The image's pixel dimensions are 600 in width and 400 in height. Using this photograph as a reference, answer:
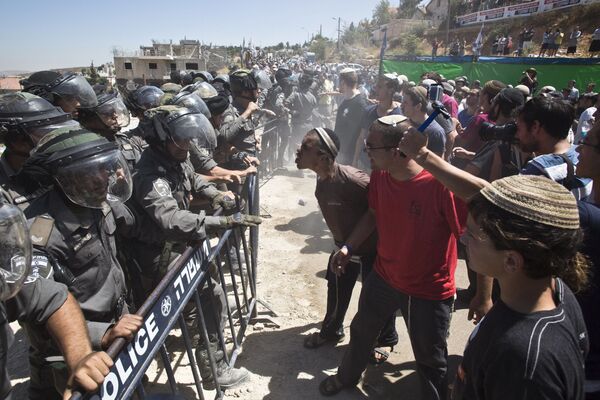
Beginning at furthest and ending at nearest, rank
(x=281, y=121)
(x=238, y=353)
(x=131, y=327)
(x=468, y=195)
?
(x=281, y=121)
(x=238, y=353)
(x=468, y=195)
(x=131, y=327)

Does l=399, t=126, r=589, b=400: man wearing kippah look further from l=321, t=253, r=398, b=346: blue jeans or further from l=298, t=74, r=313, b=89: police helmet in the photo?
l=298, t=74, r=313, b=89: police helmet

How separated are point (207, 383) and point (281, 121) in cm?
710

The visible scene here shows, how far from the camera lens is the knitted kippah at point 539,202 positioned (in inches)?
47.0

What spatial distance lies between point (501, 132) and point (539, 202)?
2014mm

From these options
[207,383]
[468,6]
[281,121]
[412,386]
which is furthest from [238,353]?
[468,6]

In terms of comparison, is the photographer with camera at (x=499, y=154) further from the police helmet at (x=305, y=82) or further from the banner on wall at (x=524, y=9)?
the banner on wall at (x=524, y=9)

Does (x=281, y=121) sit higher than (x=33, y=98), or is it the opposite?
(x=33, y=98)

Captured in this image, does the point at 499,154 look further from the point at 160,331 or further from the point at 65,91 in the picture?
the point at 65,91

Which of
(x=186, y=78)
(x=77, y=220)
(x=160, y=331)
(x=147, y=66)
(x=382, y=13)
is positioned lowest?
(x=160, y=331)

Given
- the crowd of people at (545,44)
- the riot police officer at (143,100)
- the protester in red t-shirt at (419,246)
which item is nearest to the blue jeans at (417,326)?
the protester in red t-shirt at (419,246)

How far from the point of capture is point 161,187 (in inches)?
105

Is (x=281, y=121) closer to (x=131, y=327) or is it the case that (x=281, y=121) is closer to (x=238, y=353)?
(x=238, y=353)

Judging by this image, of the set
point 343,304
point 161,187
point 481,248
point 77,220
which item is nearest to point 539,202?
point 481,248

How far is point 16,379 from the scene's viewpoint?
120 inches
